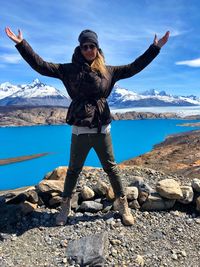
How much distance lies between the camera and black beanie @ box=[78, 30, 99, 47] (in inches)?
193

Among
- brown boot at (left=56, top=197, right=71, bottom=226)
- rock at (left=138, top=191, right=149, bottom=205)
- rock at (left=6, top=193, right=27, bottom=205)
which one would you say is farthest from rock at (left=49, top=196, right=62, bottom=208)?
rock at (left=138, top=191, right=149, bottom=205)

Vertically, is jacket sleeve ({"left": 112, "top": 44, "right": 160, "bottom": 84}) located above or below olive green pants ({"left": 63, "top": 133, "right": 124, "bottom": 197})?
above

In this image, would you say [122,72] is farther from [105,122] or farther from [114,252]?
[114,252]

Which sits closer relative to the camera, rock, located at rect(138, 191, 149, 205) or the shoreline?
rock, located at rect(138, 191, 149, 205)

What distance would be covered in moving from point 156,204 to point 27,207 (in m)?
2.00

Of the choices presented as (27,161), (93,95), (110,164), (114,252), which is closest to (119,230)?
(114,252)

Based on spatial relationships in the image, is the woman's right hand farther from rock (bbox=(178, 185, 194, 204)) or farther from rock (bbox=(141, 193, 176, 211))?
rock (bbox=(178, 185, 194, 204))

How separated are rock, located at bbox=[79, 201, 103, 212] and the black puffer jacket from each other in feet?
4.68

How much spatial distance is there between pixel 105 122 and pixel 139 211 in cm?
164

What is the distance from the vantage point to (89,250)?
4863 mm

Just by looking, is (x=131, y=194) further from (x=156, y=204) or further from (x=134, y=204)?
(x=156, y=204)

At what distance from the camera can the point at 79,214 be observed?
5.86 m

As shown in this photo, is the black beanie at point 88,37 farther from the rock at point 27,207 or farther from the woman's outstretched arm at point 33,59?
the rock at point 27,207

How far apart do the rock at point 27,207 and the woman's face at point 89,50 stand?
244cm
